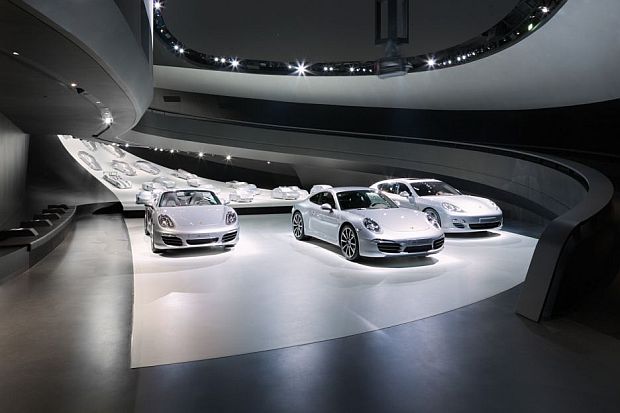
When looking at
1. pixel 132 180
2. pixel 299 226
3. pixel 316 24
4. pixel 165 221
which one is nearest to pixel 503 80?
pixel 316 24

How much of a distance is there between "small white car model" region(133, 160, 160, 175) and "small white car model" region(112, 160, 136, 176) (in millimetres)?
989

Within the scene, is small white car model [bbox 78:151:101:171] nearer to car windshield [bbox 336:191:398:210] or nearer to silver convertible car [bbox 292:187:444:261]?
silver convertible car [bbox 292:187:444:261]

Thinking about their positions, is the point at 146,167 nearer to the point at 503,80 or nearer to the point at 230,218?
the point at 230,218

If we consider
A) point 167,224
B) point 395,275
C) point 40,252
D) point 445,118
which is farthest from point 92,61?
point 445,118

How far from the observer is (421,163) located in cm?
1856

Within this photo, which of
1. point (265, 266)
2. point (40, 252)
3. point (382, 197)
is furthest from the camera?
point (382, 197)

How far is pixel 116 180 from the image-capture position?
20797 mm

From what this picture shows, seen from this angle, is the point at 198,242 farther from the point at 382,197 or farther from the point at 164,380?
the point at 164,380

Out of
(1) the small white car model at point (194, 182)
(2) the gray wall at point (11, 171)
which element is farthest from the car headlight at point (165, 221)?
(1) the small white car model at point (194, 182)

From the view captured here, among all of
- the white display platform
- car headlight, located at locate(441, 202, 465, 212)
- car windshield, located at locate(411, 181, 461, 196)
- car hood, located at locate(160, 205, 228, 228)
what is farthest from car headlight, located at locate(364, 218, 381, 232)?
the white display platform

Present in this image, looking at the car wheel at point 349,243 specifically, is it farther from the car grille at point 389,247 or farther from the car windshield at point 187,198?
the car windshield at point 187,198

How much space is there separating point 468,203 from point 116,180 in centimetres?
1682

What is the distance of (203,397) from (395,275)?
4.27 m

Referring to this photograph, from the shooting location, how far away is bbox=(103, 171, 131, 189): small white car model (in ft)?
67.1
